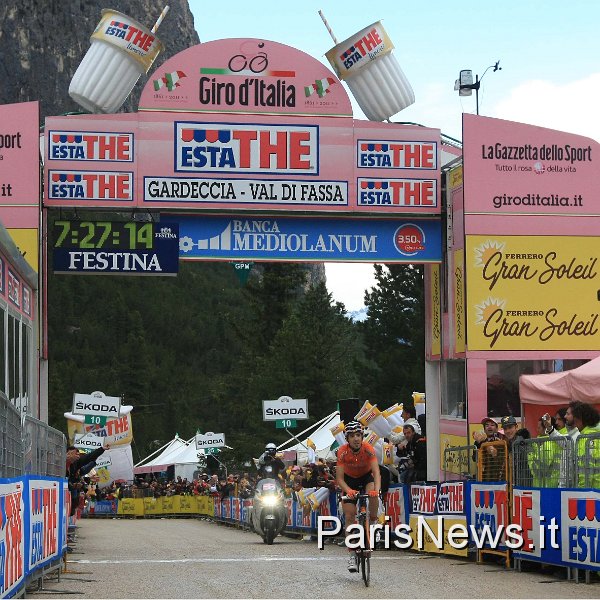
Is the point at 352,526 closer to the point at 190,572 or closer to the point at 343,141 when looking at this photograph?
the point at 190,572

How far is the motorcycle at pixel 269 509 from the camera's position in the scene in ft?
73.9

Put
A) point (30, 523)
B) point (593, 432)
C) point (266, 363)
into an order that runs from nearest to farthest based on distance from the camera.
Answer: point (30, 523) < point (593, 432) < point (266, 363)

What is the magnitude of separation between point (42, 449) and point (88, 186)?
9.58 meters

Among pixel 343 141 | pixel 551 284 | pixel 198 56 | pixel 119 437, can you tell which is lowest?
pixel 119 437

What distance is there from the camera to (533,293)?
900 inches

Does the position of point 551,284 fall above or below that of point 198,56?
below

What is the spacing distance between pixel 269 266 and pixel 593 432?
3620 inches

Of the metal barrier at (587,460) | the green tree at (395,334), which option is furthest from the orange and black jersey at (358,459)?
the green tree at (395,334)

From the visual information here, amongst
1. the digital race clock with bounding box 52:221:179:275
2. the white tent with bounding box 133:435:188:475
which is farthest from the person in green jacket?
the white tent with bounding box 133:435:188:475

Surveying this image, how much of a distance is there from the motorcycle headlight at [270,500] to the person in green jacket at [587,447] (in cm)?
1017

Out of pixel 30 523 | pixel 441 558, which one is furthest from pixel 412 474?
pixel 30 523

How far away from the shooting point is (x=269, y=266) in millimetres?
104500

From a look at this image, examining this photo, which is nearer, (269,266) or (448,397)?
(448,397)

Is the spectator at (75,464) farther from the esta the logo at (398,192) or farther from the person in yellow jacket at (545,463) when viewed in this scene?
the person in yellow jacket at (545,463)
